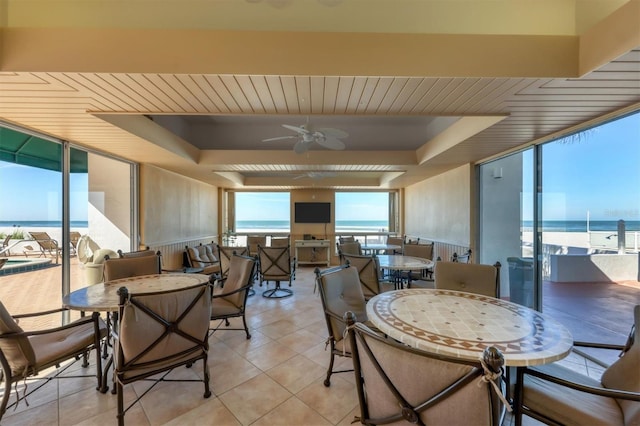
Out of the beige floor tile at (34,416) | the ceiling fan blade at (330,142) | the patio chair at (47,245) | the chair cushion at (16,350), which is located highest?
the ceiling fan blade at (330,142)

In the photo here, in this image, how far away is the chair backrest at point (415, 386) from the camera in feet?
2.66

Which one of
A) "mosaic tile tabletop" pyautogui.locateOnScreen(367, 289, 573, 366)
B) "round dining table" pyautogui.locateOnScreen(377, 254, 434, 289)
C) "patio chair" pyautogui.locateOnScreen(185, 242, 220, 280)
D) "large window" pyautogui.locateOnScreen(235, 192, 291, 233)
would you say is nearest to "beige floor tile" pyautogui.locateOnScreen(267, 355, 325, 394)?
"mosaic tile tabletop" pyautogui.locateOnScreen(367, 289, 573, 366)

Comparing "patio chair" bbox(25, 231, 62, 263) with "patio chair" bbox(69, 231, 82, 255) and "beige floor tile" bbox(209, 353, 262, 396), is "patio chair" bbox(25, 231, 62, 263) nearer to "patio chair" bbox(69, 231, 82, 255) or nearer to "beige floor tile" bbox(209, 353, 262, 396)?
"patio chair" bbox(69, 231, 82, 255)

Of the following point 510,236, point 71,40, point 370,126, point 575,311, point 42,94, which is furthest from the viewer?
point 370,126

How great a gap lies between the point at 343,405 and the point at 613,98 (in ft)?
10.9

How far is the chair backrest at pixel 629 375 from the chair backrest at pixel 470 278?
0.95 m

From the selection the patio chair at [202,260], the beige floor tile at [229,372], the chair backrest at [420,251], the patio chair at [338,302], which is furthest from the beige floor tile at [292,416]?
the patio chair at [202,260]

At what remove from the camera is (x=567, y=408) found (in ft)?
4.13

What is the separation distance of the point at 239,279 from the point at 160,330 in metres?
1.24

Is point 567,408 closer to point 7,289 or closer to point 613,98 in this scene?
point 613,98

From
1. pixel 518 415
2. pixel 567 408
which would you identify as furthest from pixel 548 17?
pixel 518 415

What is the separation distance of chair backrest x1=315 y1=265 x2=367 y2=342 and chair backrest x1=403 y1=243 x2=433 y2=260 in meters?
2.54

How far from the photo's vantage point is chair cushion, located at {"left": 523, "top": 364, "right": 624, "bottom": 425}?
121 centimetres

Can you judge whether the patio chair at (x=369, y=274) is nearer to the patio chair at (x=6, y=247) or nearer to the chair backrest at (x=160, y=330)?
the chair backrest at (x=160, y=330)
